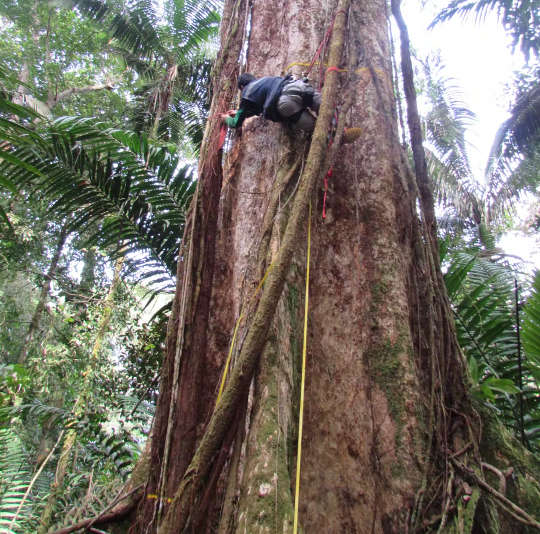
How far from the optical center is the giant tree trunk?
42.1 inches

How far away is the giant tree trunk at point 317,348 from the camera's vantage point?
1068 mm

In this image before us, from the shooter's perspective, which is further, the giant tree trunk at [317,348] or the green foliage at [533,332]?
the green foliage at [533,332]

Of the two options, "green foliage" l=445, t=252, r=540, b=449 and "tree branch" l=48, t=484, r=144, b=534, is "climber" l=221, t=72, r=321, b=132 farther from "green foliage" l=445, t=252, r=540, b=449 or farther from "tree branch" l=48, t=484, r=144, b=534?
"tree branch" l=48, t=484, r=144, b=534

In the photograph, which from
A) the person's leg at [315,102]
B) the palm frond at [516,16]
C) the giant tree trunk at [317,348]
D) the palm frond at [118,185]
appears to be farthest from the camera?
the palm frond at [516,16]

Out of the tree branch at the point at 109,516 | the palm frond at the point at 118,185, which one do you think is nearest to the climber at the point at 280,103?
the palm frond at the point at 118,185

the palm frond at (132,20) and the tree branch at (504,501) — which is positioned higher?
the palm frond at (132,20)

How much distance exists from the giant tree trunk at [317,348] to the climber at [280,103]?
2.7 inches

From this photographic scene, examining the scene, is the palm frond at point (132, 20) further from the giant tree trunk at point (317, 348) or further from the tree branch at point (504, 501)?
→ the tree branch at point (504, 501)

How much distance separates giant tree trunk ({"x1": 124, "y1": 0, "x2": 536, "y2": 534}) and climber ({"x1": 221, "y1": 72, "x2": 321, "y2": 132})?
68mm

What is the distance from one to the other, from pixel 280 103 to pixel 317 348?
101 cm

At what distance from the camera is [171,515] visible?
96cm

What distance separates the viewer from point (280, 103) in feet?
5.61

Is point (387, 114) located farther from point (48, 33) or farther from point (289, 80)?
point (48, 33)

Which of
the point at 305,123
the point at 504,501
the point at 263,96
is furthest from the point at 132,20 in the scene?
the point at 504,501
